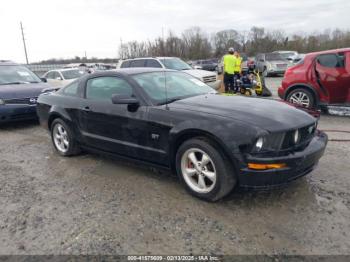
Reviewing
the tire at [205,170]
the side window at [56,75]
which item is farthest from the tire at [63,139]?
the side window at [56,75]

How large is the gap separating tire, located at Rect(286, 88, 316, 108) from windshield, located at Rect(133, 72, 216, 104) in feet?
13.2

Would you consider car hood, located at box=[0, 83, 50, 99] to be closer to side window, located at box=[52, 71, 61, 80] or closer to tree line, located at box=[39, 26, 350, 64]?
side window, located at box=[52, 71, 61, 80]

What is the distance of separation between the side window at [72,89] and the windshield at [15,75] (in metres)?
3.86

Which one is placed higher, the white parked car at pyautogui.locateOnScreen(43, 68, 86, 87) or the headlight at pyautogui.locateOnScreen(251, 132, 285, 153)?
the white parked car at pyautogui.locateOnScreen(43, 68, 86, 87)

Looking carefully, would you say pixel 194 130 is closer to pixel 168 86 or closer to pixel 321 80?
pixel 168 86

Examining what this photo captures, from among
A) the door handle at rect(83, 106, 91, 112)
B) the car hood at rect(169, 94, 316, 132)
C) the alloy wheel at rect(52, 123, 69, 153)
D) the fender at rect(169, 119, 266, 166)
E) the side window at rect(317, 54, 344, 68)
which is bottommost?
the alloy wheel at rect(52, 123, 69, 153)

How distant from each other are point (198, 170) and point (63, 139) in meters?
2.82

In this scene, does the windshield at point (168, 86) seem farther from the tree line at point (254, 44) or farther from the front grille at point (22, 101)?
the tree line at point (254, 44)

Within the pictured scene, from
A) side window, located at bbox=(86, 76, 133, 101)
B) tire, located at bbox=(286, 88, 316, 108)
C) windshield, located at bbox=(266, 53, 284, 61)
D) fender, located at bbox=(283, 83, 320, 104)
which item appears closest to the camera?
side window, located at bbox=(86, 76, 133, 101)

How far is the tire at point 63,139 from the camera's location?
16.0 ft

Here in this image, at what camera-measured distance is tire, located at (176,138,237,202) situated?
3.05 m

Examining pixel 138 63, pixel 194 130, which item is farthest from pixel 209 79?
pixel 194 130

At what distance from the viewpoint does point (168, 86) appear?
4129 mm

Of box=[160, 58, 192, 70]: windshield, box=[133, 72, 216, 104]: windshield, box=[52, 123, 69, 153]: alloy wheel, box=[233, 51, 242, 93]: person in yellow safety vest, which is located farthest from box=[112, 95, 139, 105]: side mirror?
box=[233, 51, 242, 93]: person in yellow safety vest
